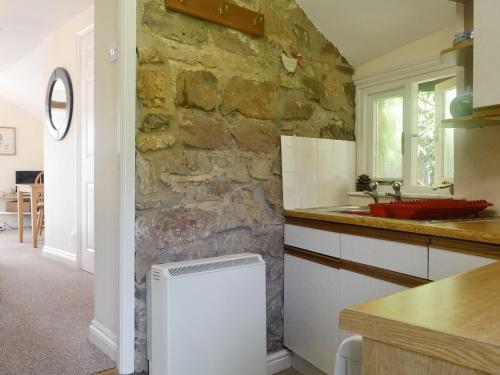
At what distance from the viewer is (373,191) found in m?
2.35

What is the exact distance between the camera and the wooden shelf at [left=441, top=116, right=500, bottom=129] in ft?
5.62

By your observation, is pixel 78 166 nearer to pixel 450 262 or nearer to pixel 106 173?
pixel 106 173

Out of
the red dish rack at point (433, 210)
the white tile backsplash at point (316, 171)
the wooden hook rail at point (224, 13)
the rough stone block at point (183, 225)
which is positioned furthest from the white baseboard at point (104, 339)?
the wooden hook rail at point (224, 13)

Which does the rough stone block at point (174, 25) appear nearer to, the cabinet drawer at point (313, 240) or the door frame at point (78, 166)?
the cabinet drawer at point (313, 240)

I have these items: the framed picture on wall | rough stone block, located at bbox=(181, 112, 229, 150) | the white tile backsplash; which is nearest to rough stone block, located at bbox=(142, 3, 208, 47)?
rough stone block, located at bbox=(181, 112, 229, 150)

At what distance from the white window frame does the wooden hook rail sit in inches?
32.1

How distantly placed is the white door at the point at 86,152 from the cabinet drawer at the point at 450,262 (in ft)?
10.4

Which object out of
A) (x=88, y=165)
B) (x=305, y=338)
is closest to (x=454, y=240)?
(x=305, y=338)

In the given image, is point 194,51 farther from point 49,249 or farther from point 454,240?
point 49,249

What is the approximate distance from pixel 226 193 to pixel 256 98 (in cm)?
53

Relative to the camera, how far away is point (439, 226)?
146 cm

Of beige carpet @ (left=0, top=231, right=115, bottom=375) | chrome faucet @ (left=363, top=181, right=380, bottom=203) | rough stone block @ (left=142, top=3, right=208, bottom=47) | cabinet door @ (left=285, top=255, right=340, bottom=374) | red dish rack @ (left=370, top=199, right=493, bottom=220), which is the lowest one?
beige carpet @ (left=0, top=231, right=115, bottom=375)

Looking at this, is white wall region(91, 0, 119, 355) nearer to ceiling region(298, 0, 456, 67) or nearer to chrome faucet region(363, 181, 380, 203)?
ceiling region(298, 0, 456, 67)

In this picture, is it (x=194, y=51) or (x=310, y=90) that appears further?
(x=310, y=90)
